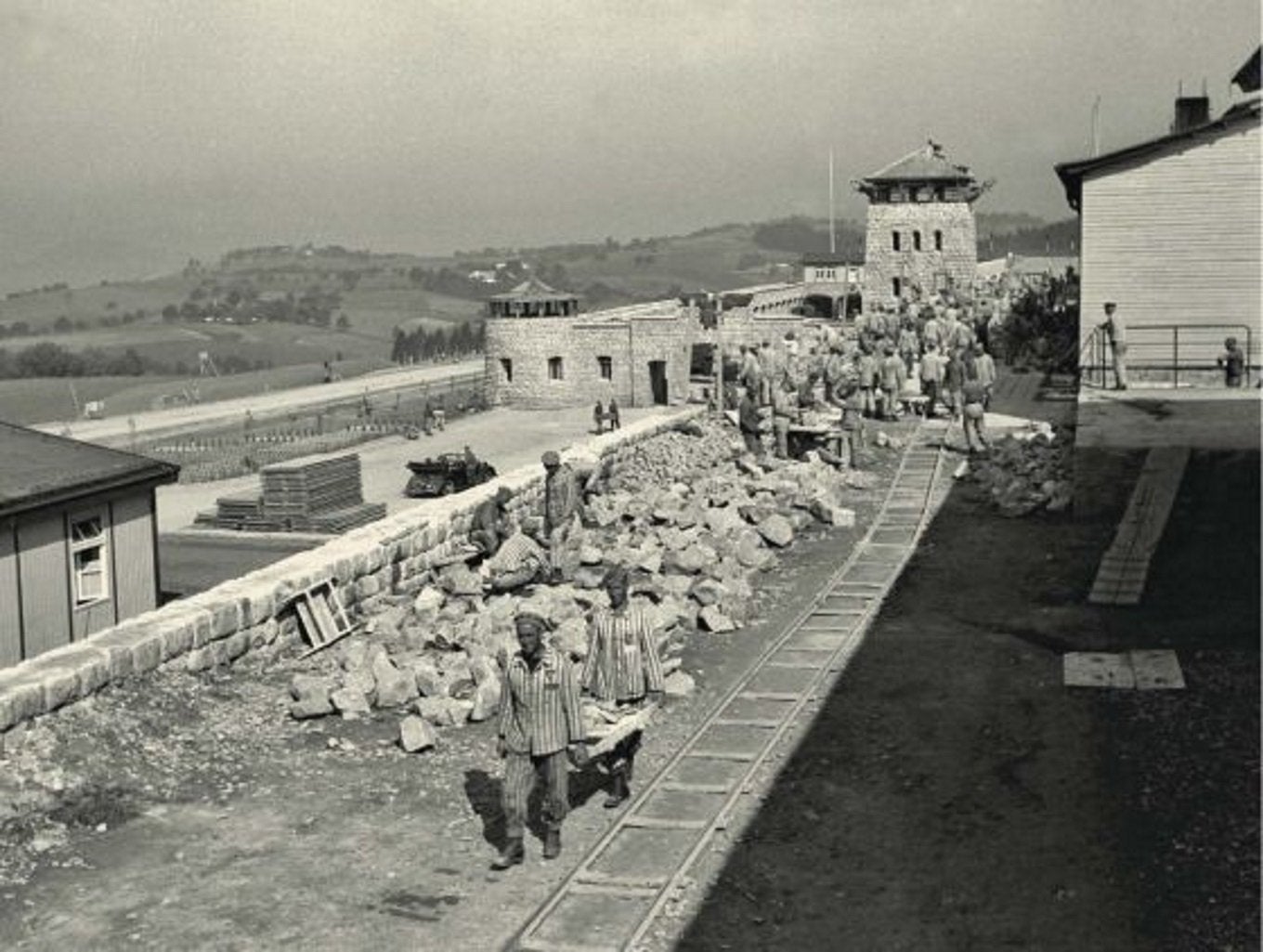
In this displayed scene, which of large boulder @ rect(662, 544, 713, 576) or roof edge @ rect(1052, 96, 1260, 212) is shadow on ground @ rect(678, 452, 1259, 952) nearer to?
large boulder @ rect(662, 544, 713, 576)

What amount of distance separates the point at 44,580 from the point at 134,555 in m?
2.02

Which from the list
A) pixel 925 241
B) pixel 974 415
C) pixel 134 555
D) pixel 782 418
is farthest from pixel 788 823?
pixel 925 241

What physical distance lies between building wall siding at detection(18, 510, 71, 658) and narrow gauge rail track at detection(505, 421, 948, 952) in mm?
7666

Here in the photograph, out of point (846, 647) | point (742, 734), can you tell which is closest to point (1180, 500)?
point (846, 647)

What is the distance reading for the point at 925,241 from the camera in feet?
228

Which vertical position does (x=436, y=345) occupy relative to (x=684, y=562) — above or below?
above

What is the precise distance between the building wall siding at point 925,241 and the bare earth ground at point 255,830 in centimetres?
5846

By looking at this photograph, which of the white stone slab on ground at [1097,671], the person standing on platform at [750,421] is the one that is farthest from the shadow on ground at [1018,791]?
the person standing on platform at [750,421]

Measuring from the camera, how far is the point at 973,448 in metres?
25.0

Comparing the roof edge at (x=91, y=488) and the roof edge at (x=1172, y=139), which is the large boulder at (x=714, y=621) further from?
the roof edge at (x=1172, y=139)

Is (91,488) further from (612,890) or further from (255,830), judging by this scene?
(612,890)

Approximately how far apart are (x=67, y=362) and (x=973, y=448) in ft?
392

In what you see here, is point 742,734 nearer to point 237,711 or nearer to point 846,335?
point 237,711

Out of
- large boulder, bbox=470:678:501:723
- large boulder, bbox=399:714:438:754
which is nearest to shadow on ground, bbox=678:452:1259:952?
large boulder, bbox=470:678:501:723
